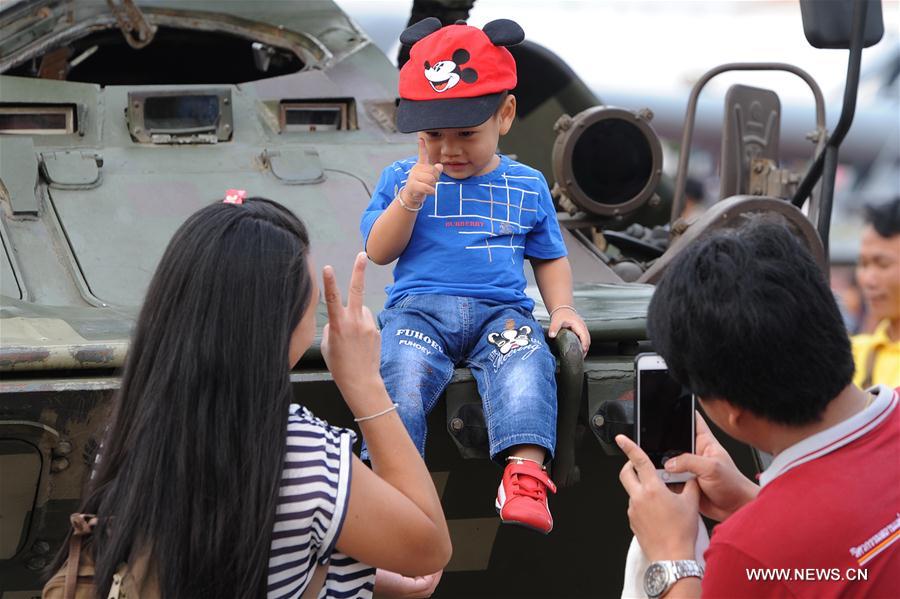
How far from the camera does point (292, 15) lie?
5582 millimetres

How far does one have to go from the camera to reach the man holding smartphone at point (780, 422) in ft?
6.32

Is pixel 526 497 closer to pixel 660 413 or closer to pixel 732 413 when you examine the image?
pixel 660 413

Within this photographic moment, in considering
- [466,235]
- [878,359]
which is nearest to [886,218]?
[878,359]

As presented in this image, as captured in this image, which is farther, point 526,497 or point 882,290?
point 882,290

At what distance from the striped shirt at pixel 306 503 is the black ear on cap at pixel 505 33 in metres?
1.55

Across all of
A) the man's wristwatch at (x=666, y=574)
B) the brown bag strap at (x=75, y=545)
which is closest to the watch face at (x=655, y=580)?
the man's wristwatch at (x=666, y=574)

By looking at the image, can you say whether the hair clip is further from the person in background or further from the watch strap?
the person in background

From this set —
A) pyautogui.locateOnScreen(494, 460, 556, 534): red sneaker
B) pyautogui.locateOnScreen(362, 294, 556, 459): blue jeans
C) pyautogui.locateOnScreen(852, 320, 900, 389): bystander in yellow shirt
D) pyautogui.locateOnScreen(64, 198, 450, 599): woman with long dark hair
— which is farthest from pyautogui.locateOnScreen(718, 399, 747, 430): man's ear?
pyautogui.locateOnScreen(852, 320, 900, 389): bystander in yellow shirt

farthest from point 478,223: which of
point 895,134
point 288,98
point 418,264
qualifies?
point 895,134

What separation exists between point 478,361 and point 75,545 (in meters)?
1.37

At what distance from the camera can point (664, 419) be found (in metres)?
2.55

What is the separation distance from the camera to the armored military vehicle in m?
3.21

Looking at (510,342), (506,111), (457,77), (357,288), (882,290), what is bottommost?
(882,290)

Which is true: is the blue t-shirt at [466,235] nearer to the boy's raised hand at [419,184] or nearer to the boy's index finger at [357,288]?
the boy's raised hand at [419,184]
